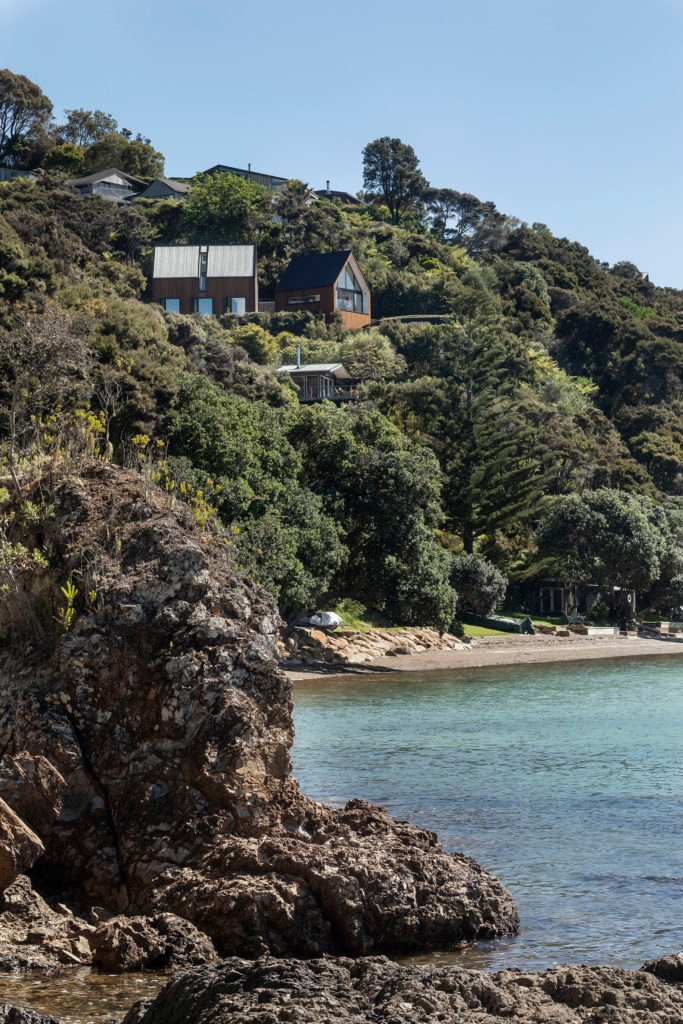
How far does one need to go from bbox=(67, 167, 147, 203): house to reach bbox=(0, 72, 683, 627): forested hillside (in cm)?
443

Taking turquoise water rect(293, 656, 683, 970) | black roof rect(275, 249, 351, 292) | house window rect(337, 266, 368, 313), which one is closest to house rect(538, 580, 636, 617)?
turquoise water rect(293, 656, 683, 970)

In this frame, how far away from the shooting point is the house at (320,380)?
6322 centimetres

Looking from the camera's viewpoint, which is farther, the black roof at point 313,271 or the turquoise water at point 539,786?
the black roof at point 313,271

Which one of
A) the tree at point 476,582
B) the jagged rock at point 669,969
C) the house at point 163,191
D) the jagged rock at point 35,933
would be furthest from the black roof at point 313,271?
the jagged rock at point 669,969

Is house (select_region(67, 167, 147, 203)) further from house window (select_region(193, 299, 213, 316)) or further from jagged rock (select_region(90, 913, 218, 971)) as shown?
jagged rock (select_region(90, 913, 218, 971))

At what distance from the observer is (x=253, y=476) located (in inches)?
1161

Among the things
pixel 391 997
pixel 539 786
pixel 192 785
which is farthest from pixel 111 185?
pixel 391 997

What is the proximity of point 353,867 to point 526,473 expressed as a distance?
44094mm

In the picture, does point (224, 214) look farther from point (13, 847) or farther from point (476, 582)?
point (13, 847)

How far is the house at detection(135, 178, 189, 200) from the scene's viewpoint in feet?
322

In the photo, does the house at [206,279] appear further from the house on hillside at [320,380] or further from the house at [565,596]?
the house at [565,596]

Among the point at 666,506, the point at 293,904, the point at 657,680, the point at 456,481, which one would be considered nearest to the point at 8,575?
the point at 293,904

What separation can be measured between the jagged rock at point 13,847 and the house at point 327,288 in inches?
3014

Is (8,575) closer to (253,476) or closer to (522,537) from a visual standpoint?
(253,476)
